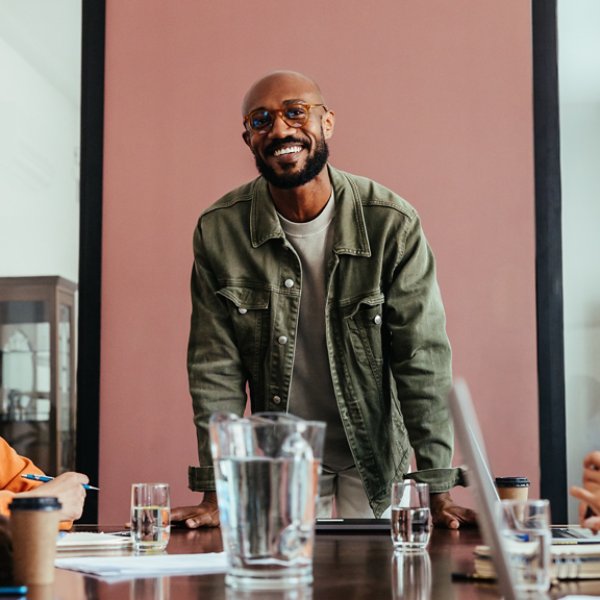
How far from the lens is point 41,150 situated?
3.76 metres

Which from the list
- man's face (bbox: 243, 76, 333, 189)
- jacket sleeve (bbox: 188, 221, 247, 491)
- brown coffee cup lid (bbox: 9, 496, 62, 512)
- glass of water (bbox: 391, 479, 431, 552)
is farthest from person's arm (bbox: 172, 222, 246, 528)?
brown coffee cup lid (bbox: 9, 496, 62, 512)

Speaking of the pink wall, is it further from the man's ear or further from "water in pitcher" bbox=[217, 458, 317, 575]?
"water in pitcher" bbox=[217, 458, 317, 575]

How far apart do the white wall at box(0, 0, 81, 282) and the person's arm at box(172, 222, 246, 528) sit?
1.27 meters

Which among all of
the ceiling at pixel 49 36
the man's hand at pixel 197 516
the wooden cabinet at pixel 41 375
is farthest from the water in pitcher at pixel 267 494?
the ceiling at pixel 49 36

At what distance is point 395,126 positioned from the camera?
3557 mm

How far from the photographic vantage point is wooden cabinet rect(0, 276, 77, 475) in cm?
368

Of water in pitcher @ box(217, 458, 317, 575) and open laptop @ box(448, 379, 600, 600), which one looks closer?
open laptop @ box(448, 379, 600, 600)

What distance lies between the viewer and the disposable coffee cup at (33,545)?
1.14 metres

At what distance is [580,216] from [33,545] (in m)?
2.79

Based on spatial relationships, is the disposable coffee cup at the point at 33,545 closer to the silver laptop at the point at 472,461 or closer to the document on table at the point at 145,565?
the document on table at the point at 145,565

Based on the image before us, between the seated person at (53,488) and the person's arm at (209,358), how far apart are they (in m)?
0.39

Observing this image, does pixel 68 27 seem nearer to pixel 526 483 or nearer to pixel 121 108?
pixel 121 108

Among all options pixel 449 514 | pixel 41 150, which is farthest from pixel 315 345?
pixel 41 150

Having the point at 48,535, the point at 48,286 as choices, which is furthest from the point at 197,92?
the point at 48,535
